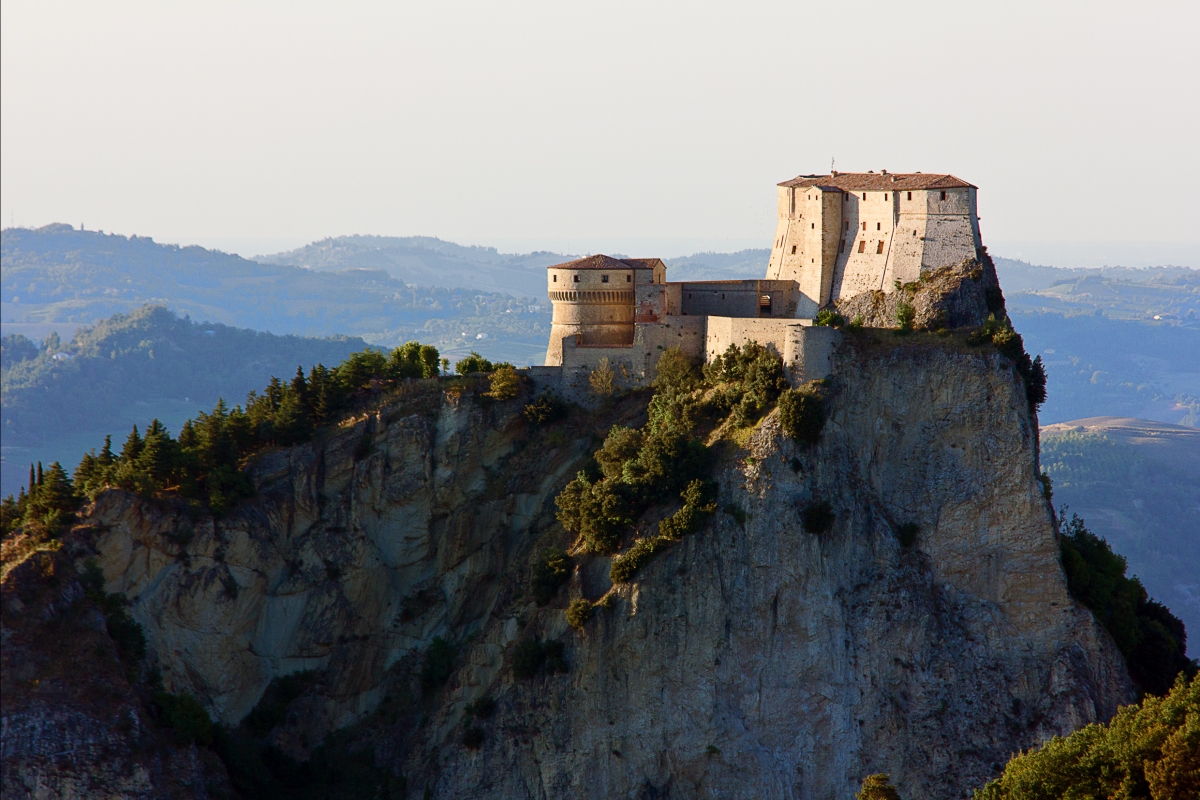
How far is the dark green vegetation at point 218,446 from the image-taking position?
211 feet

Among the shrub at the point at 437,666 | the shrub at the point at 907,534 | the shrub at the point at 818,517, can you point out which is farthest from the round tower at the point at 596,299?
the shrub at the point at 907,534

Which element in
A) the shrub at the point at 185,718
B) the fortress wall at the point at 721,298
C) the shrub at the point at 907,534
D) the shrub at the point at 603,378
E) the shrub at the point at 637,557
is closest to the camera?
the shrub at the point at 185,718

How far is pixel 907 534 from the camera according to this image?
204ft

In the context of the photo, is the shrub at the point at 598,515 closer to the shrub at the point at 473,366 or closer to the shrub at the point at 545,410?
the shrub at the point at 545,410

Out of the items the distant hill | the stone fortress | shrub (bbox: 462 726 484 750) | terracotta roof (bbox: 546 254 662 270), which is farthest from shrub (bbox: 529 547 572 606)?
the distant hill

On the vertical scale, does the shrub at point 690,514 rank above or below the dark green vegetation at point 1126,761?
above

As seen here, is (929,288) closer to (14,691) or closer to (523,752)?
(523,752)

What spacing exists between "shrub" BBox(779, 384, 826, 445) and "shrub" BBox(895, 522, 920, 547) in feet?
19.4

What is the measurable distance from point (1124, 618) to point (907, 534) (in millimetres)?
11650

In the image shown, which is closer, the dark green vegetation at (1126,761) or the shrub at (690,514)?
the dark green vegetation at (1126,761)

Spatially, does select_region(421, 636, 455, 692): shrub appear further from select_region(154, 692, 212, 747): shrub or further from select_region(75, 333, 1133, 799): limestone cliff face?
select_region(154, 692, 212, 747): shrub

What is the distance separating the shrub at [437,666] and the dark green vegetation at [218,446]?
40.6ft

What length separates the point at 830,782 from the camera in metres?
60.7

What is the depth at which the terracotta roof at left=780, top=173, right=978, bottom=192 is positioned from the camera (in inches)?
2559
